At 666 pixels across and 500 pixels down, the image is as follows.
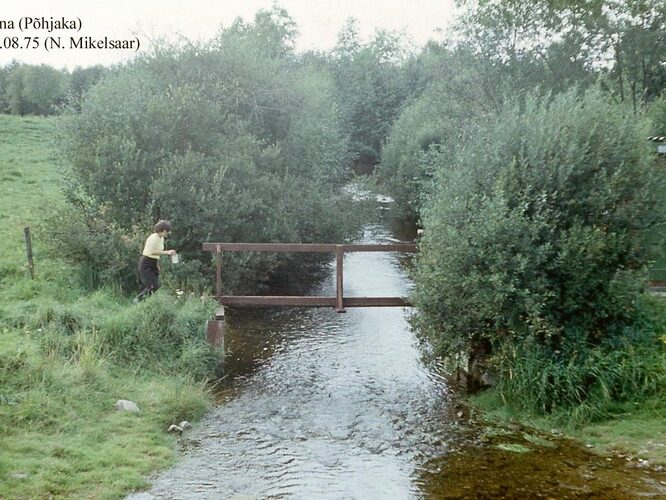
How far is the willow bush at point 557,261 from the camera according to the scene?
31.0 ft

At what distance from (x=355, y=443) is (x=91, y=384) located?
390 cm

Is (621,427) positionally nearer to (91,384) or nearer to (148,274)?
(91,384)

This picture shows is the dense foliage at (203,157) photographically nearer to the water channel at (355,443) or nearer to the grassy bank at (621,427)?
the water channel at (355,443)

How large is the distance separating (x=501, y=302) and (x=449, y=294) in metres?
0.90

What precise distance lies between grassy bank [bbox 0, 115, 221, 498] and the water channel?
500 mm

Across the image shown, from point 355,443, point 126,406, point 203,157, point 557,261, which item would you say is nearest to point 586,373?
point 557,261

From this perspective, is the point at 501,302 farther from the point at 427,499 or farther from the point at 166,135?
the point at 166,135

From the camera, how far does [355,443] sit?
29.0 feet

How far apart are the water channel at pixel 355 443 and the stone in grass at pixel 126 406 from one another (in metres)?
0.90

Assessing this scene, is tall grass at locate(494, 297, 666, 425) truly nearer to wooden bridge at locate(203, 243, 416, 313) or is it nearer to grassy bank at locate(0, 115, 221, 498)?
wooden bridge at locate(203, 243, 416, 313)

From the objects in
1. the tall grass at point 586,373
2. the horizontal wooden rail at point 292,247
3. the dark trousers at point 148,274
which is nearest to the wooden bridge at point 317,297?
the horizontal wooden rail at point 292,247

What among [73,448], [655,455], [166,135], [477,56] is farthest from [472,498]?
[477,56]

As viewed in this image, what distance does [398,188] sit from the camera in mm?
35594

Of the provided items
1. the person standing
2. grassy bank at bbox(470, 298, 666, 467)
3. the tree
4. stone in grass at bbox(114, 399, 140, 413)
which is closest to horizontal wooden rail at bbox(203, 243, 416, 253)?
the person standing
